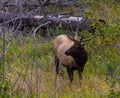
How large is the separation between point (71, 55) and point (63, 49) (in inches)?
25.3

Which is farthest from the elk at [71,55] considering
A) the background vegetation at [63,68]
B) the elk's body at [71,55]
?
the background vegetation at [63,68]

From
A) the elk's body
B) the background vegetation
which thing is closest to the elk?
the elk's body

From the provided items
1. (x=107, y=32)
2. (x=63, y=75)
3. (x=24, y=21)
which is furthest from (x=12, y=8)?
(x=107, y=32)

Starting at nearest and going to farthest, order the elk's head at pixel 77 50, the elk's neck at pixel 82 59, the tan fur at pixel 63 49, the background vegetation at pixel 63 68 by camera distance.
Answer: the background vegetation at pixel 63 68 → the elk's head at pixel 77 50 → the elk's neck at pixel 82 59 → the tan fur at pixel 63 49

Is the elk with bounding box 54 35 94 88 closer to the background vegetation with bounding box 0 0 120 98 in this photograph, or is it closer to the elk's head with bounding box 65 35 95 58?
the elk's head with bounding box 65 35 95 58

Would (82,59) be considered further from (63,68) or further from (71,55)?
(63,68)

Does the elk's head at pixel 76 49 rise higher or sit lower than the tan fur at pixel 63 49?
higher

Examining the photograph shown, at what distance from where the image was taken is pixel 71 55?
10414mm

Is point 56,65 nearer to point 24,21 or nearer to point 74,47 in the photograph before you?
point 74,47

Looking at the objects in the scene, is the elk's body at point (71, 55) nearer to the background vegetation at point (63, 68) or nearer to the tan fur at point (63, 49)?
the tan fur at point (63, 49)

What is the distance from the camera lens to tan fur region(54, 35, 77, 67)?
1064cm

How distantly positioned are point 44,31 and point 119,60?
22.0 feet

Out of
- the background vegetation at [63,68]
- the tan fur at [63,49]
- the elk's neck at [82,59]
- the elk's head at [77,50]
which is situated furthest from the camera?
the tan fur at [63,49]

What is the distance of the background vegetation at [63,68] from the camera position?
6.54m
